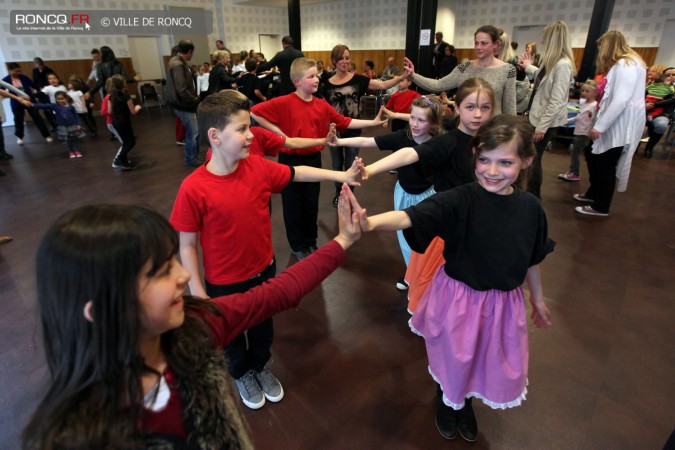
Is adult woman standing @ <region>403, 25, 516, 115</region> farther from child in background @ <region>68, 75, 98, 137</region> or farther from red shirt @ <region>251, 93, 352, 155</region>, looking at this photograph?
child in background @ <region>68, 75, 98, 137</region>

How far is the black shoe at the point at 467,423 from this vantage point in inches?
68.7

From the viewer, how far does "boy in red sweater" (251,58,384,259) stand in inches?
113

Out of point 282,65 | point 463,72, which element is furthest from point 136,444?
point 282,65

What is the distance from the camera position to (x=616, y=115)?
3533 millimetres


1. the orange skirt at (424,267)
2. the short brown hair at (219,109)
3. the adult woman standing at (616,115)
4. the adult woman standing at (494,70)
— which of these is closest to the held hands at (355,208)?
the short brown hair at (219,109)

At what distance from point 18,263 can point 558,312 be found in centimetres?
432

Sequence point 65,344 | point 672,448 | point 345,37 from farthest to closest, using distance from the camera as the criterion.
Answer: point 345,37
point 672,448
point 65,344

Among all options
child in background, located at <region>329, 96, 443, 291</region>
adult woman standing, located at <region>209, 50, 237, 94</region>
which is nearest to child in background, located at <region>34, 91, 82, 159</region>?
adult woman standing, located at <region>209, 50, 237, 94</region>

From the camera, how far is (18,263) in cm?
334

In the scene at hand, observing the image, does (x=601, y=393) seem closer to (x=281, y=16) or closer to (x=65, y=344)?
(x=65, y=344)

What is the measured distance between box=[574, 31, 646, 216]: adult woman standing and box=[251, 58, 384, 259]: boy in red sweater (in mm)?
2252

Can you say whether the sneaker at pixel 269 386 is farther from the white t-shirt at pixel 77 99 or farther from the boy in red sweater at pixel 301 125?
the white t-shirt at pixel 77 99

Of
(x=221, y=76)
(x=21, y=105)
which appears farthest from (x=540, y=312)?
(x=21, y=105)

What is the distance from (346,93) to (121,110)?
391 cm
